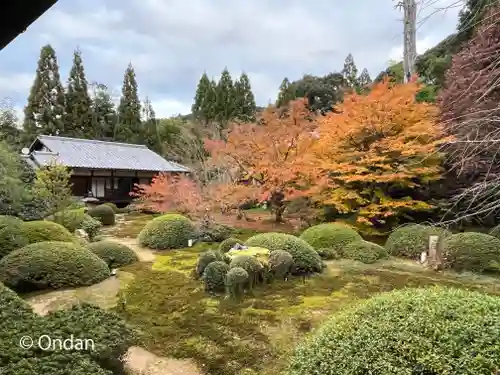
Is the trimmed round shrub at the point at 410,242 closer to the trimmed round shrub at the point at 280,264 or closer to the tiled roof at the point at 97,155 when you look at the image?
the trimmed round shrub at the point at 280,264

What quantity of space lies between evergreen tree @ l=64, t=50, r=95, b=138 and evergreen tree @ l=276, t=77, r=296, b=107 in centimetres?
1430

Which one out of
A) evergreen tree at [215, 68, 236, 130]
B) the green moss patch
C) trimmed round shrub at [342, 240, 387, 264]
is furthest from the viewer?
evergreen tree at [215, 68, 236, 130]

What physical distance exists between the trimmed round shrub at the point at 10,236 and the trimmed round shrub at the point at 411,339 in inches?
247

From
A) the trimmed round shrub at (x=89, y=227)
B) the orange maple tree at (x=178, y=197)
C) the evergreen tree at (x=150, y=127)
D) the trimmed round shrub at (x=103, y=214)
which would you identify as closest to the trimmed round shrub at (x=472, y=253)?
the orange maple tree at (x=178, y=197)

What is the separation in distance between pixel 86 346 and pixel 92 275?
13.1 feet

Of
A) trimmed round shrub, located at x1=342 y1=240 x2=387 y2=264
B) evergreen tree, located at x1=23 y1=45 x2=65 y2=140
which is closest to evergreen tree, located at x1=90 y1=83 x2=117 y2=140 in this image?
evergreen tree, located at x1=23 y1=45 x2=65 y2=140

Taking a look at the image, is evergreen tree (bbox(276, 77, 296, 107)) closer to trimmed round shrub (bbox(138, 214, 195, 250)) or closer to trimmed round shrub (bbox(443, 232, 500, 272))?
trimmed round shrub (bbox(138, 214, 195, 250))

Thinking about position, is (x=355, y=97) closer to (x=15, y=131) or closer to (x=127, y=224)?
(x=127, y=224)

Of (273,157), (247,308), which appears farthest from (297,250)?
(273,157)

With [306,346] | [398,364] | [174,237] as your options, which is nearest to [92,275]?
[174,237]

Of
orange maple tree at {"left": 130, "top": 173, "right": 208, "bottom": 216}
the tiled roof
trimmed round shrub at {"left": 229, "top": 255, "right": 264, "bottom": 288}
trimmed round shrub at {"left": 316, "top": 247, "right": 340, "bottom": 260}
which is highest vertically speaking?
the tiled roof

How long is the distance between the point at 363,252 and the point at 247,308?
13.0 ft

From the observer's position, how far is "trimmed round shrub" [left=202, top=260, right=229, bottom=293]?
6.13 meters

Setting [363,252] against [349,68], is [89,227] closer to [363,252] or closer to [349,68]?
[363,252]
